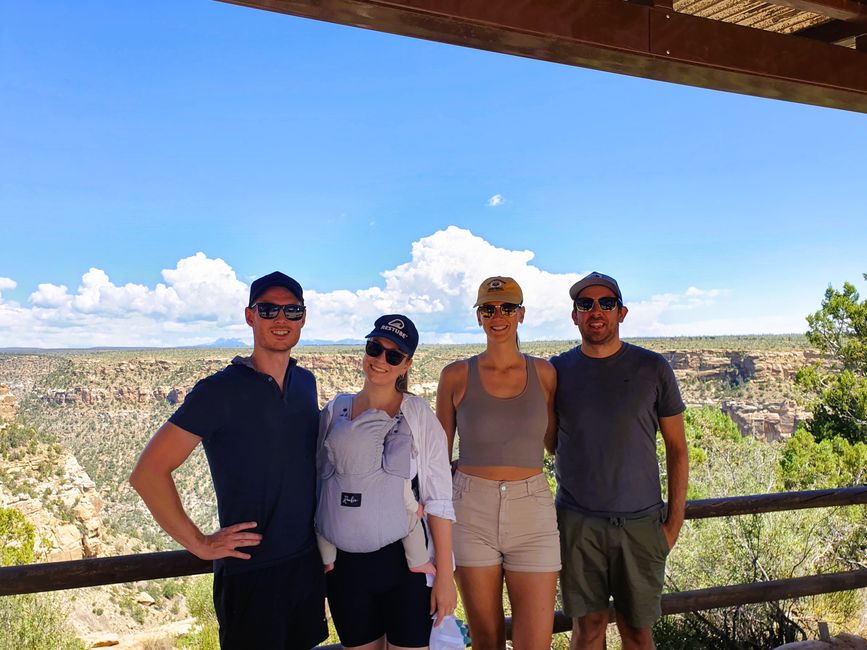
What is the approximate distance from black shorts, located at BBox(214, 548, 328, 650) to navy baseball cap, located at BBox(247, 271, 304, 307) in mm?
735

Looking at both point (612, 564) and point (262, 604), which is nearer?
point (262, 604)

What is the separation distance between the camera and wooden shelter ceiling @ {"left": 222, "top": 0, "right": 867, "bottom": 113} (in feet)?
6.10

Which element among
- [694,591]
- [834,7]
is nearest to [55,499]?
[694,591]

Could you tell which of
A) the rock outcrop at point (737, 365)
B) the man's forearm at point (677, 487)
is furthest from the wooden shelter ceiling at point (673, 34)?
the rock outcrop at point (737, 365)

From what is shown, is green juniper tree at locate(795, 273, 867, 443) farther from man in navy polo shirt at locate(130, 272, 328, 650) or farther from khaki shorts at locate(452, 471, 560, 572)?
man in navy polo shirt at locate(130, 272, 328, 650)

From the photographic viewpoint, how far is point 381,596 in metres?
1.90

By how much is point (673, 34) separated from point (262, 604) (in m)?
2.10

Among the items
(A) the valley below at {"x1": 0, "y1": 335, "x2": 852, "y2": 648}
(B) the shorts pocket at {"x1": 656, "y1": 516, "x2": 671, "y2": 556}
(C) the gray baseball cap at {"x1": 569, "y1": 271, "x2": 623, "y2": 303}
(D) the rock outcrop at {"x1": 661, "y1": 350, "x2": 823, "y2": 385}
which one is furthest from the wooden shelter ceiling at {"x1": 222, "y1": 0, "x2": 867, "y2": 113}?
(D) the rock outcrop at {"x1": 661, "y1": 350, "x2": 823, "y2": 385}

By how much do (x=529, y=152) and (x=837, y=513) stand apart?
3151 inches

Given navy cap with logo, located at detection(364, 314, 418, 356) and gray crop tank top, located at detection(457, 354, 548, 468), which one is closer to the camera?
navy cap with logo, located at detection(364, 314, 418, 356)

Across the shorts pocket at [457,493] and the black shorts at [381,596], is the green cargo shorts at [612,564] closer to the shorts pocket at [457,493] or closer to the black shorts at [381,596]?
the shorts pocket at [457,493]

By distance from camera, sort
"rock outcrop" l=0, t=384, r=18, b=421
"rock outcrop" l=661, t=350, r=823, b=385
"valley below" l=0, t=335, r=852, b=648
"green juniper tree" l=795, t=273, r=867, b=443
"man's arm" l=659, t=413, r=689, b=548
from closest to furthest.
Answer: "man's arm" l=659, t=413, r=689, b=548, "green juniper tree" l=795, t=273, r=867, b=443, "valley below" l=0, t=335, r=852, b=648, "rock outcrop" l=0, t=384, r=18, b=421, "rock outcrop" l=661, t=350, r=823, b=385

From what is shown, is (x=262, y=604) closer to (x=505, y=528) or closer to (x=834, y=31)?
(x=505, y=528)

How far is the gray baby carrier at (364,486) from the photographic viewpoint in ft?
6.08
